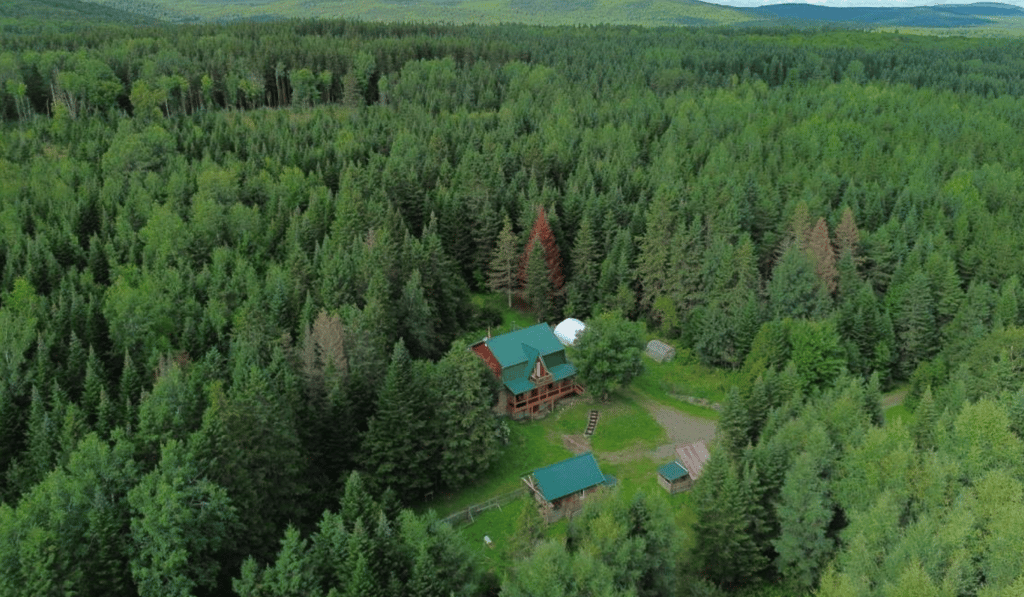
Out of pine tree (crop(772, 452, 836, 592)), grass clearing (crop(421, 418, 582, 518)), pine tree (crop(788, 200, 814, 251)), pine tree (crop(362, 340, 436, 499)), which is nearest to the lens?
pine tree (crop(772, 452, 836, 592))

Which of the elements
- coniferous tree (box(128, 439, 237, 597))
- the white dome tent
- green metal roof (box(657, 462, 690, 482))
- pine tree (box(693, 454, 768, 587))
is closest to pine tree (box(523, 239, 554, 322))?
the white dome tent

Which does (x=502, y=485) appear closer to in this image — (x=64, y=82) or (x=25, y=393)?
(x=25, y=393)

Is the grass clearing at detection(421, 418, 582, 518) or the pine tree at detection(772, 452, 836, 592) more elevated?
the pine tree at detection(772, 452, 836, 592)

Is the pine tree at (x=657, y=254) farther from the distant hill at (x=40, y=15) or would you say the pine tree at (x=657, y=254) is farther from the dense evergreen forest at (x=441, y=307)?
the distant hill at (x=40, y=15)

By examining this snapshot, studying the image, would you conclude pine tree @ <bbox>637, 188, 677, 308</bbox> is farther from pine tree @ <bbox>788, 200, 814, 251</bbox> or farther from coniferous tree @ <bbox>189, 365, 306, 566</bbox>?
coniferous tree @ <bbox>189, 365, 306, 566</bbox>

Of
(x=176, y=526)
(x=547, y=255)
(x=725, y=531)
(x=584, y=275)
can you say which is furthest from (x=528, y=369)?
(x=176, y=526)

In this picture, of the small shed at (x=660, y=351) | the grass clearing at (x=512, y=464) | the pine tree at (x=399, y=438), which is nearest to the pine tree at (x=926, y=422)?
the grass clearing at (x=512, y=464)

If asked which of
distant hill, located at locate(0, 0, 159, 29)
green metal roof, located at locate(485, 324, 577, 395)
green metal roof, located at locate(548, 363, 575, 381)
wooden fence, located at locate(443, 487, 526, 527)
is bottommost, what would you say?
wooden fence, located at locate(443, 487, 526, 527)

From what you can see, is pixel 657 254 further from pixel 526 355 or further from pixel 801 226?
pixel 526 355
